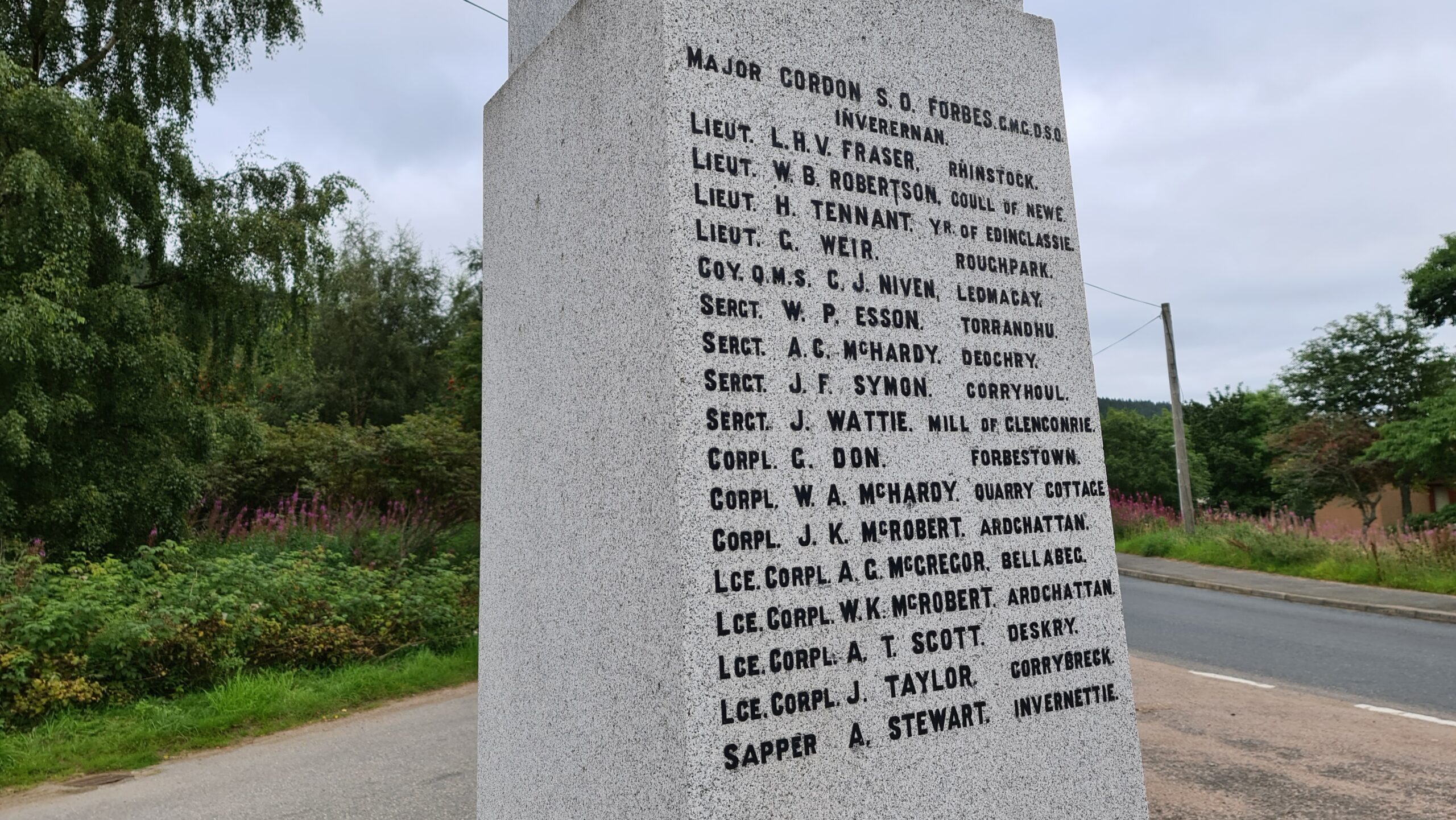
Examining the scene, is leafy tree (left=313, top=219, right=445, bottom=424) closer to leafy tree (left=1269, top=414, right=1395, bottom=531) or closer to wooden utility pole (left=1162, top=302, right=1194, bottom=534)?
wooden utility pole (left=1162, top=302, right=1194, bottom=534)

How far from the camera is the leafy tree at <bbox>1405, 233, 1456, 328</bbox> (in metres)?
31.5

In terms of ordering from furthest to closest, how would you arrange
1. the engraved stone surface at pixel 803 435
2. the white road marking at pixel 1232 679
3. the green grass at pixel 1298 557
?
the green grass at pixel 1298 557
the white road marking at pixel 1232 679
the engraved stone surface at pixel 803 435

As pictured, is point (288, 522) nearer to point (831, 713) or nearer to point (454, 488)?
point (454, 488)

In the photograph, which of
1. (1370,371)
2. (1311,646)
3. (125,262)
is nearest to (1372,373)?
(1370,371)

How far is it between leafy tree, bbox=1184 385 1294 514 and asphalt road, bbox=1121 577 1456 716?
117 feet

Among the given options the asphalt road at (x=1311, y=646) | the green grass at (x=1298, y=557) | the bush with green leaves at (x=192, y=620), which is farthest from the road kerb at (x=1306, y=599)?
the bush with green leaves at (x=192, y=620)

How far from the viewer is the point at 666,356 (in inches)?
100

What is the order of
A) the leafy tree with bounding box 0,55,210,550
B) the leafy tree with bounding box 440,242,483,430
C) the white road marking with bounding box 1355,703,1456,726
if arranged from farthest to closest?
the leafy tree with bounding box 440,242,483,430 < the leafy tree with bounding box 0,55,210,550 < the white road marking with bounding box 1355,703,1456,726

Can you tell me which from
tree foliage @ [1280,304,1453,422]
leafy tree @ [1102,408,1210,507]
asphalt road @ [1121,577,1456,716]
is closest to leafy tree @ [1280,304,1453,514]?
tree foliage @ [1280,304,1453,422]

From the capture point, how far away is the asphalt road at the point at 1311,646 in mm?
8523

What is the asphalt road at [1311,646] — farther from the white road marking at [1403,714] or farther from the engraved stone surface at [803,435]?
the engraved stone surface at [803,435]

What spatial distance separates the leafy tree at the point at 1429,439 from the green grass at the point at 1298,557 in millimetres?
5218

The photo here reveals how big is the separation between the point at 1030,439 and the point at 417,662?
7895mm

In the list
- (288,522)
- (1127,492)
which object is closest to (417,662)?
(288,522)
